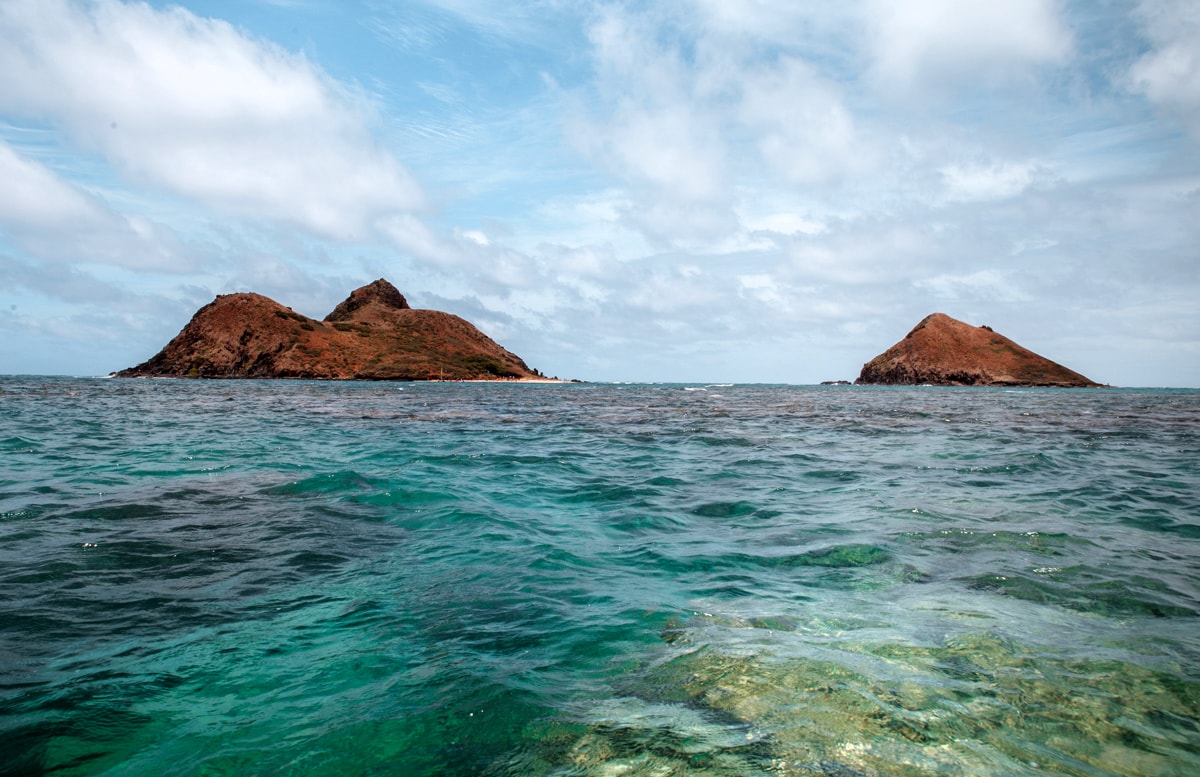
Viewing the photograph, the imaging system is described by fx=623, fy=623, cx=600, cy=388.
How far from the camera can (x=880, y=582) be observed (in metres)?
7.68

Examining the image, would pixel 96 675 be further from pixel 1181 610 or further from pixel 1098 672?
pixel 1181 610

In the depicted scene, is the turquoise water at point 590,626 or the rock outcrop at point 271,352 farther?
the rock outcrop at point 271,352

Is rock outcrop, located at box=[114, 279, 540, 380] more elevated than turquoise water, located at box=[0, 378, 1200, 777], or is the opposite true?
rock outcrop, located at box=[114, 279, 540, 380]

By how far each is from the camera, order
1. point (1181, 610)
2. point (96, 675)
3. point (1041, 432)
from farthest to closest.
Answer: point (1041, 432)
point (1181, 610)
point (96, 675)

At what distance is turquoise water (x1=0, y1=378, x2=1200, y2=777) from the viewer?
407 centimetres

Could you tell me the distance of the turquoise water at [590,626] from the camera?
4.07m

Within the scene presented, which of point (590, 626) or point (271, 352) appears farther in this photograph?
point (271, 352)

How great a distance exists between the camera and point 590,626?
619cm

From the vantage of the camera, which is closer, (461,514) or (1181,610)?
(1181,610)

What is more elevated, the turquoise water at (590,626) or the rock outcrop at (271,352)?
the rock outcrop at (271,352)

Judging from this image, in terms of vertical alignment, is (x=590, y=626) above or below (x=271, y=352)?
below

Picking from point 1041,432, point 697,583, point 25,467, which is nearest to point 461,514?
point 697,583

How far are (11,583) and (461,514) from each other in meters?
5.93

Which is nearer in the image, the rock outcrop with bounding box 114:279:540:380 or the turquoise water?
the turquoise water
